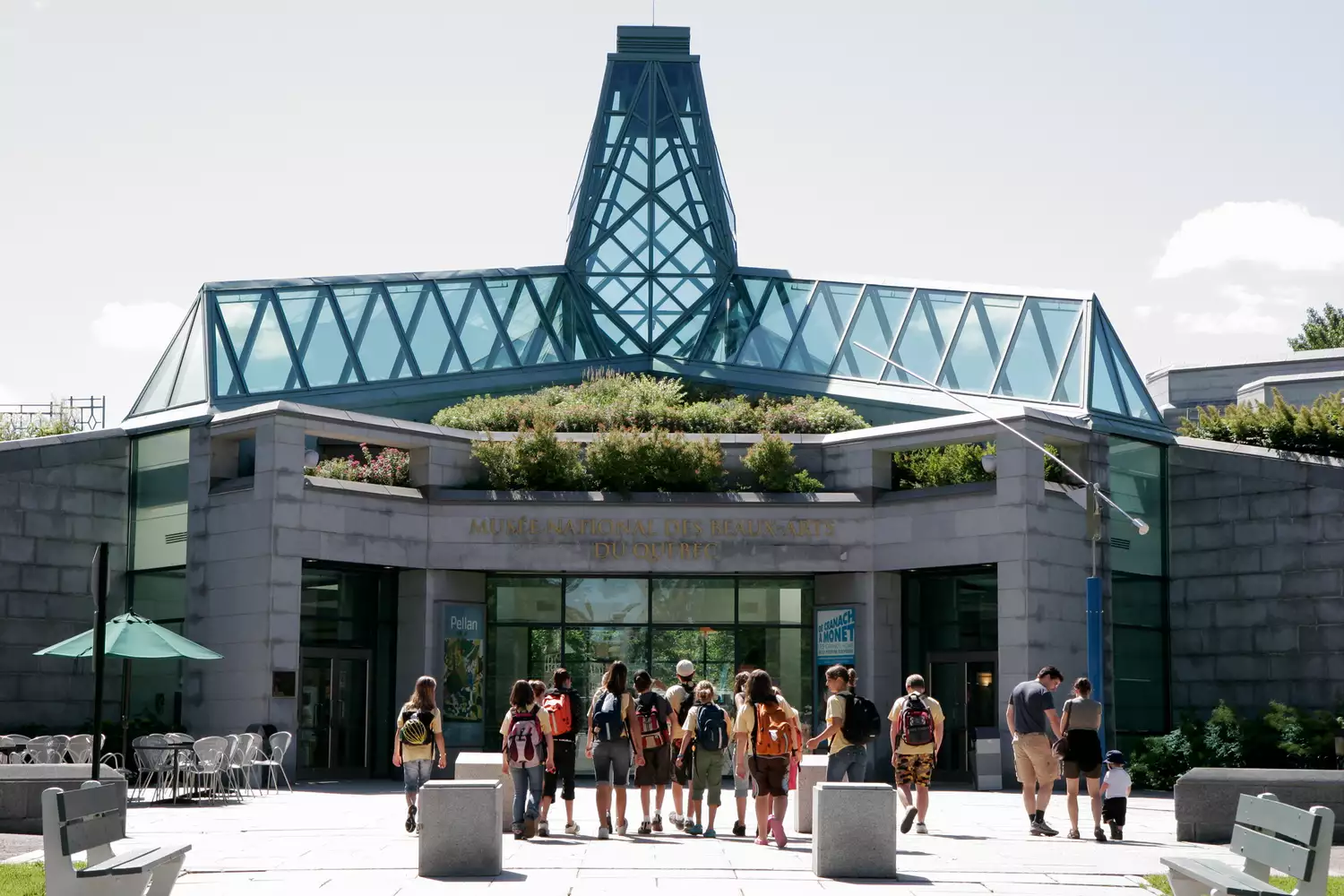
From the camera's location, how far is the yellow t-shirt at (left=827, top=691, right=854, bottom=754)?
55.0 feet

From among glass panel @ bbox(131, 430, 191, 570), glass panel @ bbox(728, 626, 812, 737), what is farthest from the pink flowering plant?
glass panel @ bbox(728, 626, 812, 737)

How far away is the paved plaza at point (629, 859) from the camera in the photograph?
12.8 m

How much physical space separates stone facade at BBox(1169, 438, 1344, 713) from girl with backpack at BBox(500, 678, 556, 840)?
697 inches

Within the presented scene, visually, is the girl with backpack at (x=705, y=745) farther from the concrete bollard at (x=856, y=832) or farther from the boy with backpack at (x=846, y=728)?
the concrete bollard at (x=856, y=832)

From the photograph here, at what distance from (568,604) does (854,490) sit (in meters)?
5.59

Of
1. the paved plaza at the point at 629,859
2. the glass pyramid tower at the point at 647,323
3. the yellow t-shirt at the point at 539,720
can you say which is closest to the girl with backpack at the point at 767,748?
the paved plaza at the point at 629,859

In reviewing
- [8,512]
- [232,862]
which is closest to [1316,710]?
[232,862]

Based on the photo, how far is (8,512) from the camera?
96.5 feet

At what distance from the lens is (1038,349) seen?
1303 inches

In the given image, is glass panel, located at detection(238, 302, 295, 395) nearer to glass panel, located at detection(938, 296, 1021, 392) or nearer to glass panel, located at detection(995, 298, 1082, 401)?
glass panel, located at detection(938, 296, 1021, 392)

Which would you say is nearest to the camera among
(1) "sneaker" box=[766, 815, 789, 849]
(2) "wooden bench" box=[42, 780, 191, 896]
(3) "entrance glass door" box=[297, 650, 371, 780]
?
(2) "wooden bench" box=[42, 780, 191, 896]

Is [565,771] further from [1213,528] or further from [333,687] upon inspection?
[1213,528]

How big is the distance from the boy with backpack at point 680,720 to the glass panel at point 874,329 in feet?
58.1

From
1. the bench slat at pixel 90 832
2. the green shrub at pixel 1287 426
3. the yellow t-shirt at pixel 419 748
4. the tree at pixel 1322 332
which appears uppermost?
the tree at pixel 1322 332
